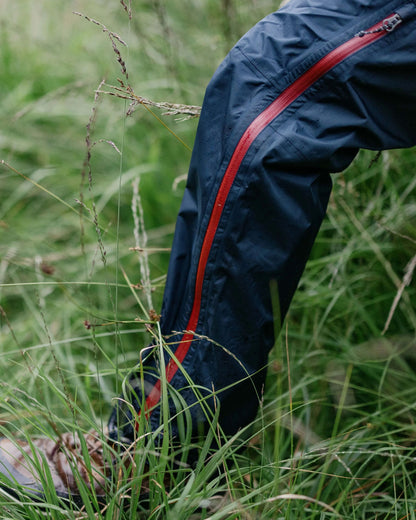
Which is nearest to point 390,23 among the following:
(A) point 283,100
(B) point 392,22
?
(B) point 392,22

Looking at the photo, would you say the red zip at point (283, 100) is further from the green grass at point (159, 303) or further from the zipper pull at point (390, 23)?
the green grass at point (159, 303)

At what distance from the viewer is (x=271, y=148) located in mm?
735

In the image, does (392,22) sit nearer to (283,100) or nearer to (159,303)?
(283,100)

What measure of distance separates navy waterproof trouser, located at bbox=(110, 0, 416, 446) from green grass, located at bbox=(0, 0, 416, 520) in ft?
0.37

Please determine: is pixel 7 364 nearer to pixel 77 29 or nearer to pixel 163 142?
pixel 163 142

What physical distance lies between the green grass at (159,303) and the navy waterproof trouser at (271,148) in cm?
11

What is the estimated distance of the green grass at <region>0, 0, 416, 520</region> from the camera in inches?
30.9

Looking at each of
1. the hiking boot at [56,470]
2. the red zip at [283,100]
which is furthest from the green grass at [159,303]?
the red zip at [283,100]

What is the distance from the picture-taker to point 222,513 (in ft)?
2.18

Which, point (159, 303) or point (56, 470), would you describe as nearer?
point (56, 470)

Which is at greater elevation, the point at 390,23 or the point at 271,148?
the point at 390,23

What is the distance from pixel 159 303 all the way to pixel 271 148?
605 mm

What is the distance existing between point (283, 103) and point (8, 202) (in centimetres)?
126

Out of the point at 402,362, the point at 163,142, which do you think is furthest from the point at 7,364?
the point at 163,142
